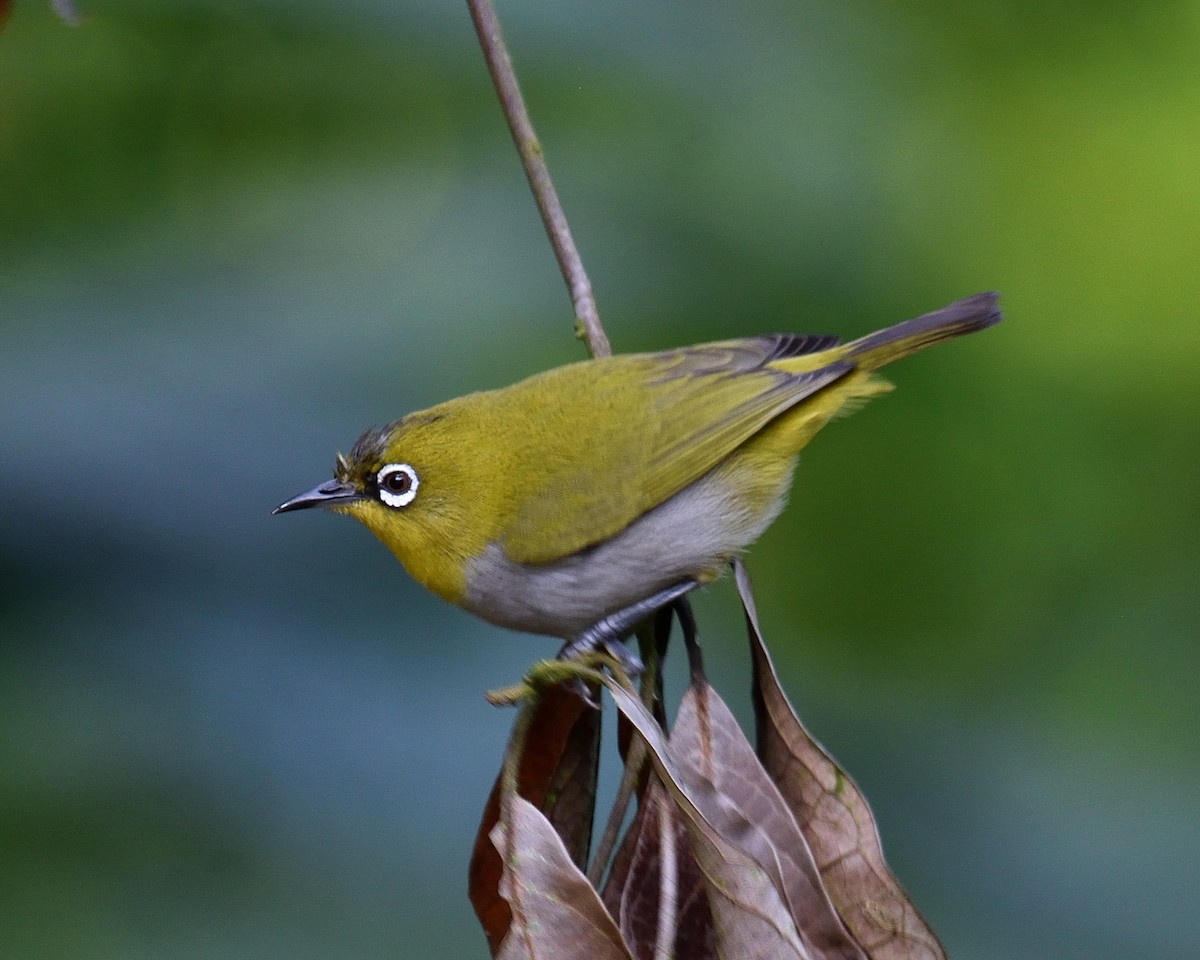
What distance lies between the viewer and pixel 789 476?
9.93ft

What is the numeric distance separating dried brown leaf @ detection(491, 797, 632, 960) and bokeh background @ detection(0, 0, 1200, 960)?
130 cm

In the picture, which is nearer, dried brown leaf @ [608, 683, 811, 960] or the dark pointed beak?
dried brown leaf @ [608, 683, 811, 960]

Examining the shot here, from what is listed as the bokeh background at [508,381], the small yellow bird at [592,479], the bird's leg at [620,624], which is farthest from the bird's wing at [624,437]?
the bokeh background at [508,381]

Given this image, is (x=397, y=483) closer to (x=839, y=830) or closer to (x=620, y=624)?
(x=620, y=624)

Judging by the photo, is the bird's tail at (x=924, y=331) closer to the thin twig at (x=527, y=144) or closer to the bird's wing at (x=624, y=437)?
the bird's wing at (x=624, y=437)

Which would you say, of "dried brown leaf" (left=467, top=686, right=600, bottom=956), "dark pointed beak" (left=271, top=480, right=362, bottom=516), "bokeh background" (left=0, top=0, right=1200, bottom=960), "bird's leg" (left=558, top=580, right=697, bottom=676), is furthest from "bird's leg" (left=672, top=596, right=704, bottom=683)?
"dark pointed beak" (left=271, top=480, right=362, bottom=516)

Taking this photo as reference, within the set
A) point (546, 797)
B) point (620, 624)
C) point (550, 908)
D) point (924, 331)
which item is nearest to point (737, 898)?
point (550, 908)

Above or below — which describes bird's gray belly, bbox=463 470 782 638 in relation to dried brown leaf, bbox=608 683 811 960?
above

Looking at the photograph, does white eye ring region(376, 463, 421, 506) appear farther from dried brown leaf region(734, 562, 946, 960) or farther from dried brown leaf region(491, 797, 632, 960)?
dried brown leaf region(491, 797, 632, 960)

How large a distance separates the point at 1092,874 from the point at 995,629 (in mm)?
585

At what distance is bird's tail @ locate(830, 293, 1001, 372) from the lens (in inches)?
112

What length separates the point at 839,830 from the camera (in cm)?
204

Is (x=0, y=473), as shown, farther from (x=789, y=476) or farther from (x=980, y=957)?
(x=980, y=957)

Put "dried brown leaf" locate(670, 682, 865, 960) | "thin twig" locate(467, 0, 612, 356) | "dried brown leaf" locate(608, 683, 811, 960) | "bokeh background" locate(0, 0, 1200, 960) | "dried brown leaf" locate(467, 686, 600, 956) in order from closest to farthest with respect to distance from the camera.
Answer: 1. "dried brown leaf" locate(608, 683, 811, 960)
2. "dried brown leaf" locate(670, 682, 865, 960)
3. "dried brown leaf" locate(467, 686, 600, 956)
4. "thin twig" locate(467, 0, 612, 356)
5. "bokeh background" locate(0, 0, 1200, 960)
